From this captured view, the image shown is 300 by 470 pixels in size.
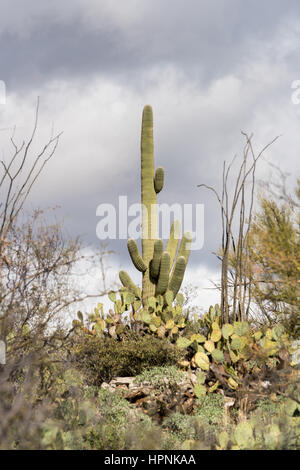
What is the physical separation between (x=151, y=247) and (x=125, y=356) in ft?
10.3

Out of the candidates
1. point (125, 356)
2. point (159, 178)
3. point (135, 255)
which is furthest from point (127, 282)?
point (125, 356)

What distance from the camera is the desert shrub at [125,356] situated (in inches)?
271

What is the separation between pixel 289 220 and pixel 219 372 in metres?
1.99

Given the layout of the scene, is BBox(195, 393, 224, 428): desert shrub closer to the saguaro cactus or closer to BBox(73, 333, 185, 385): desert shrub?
BBox(73, 333, 185, 385): desert shrub

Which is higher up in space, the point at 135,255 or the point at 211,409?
the point at 135,255

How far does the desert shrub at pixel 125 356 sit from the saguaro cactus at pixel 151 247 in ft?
7.33

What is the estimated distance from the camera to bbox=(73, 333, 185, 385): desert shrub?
22.6 ft

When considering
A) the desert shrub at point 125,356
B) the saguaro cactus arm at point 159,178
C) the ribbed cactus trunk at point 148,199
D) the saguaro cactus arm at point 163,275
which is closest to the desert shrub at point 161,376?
the desert shrub at point 125,356

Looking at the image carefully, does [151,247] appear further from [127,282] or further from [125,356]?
[125,356]

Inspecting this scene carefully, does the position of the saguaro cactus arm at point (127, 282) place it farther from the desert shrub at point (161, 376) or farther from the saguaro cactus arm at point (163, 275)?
the desert shrub at point (161, 376)

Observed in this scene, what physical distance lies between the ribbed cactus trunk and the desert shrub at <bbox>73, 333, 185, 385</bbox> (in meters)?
2.40

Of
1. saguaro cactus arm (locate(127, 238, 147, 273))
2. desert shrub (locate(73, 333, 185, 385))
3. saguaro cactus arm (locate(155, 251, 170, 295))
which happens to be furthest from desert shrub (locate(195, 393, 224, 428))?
saguaro cactus arm (locate(127, 238, 147, 273))

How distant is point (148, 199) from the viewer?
9859mm
